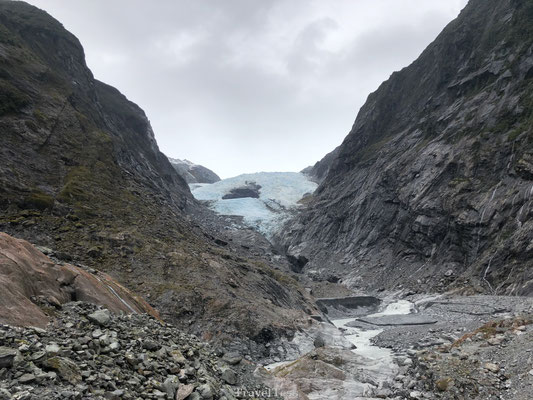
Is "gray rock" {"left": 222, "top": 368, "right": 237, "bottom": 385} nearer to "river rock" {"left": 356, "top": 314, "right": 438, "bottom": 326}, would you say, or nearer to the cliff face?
"river rock" {"left": 356, "top": 314, "right": 438, "bottom": 326}

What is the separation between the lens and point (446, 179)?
2210 inches

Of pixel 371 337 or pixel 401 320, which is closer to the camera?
pixel 371 337

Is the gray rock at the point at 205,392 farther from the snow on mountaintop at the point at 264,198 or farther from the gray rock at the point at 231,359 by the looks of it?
the snow on mountaintop at the point at 264,198

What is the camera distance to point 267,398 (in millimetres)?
11023

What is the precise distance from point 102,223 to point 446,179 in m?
48.7

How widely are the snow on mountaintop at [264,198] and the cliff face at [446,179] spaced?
16638mm

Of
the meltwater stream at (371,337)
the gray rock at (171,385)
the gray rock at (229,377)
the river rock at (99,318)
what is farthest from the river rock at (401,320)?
the river rock at (99,318)

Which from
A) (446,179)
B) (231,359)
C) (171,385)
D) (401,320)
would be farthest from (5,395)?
(446,179)

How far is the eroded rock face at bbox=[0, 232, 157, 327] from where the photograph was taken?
28.7 feet

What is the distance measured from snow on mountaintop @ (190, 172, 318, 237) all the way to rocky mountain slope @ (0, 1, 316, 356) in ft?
217

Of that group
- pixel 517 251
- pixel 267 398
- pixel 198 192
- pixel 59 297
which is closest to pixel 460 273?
pixel 517 251

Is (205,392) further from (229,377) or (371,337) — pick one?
(371,337)

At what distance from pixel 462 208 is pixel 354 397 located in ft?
142

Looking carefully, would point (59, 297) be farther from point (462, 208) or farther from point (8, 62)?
point (462, 208)
